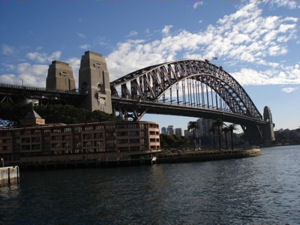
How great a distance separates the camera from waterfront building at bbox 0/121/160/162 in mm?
103812

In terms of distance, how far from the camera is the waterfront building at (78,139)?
10381cm

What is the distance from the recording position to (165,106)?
541ft

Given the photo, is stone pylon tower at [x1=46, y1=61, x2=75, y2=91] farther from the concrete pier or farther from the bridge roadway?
the concrete pier

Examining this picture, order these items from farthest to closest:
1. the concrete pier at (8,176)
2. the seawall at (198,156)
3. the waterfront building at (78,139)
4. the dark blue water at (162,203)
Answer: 1. the seawall at (198,156)
2. the waterfront building at (78,139)
3. the concrete pier at (8,176)
4. the dark blue water at (162,203)

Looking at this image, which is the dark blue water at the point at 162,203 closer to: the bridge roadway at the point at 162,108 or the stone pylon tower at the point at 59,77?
the stone pylon tower at the point at 59,77

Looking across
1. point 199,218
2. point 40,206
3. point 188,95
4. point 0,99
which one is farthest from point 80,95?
point 199,218

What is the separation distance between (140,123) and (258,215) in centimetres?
7597

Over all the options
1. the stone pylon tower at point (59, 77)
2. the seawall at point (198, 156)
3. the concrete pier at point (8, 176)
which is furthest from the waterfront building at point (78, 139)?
the concrete pier at point (8, 176)

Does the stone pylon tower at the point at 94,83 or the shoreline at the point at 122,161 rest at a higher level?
the stone pylon tower at the point at 94,83

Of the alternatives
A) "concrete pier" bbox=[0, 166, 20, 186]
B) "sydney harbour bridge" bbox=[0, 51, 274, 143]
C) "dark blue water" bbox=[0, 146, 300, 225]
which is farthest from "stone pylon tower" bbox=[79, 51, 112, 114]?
"dark blue water" bbox=[0, 146, 300, 225]

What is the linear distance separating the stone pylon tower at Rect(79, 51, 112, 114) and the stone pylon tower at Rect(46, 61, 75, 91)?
10212 millimetres

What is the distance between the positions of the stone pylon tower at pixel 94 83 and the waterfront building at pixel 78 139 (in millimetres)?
23446

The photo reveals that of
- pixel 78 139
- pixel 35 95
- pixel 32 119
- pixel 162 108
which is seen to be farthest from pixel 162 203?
pixel 162 108

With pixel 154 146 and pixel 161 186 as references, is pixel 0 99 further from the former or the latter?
pixel 161 186
